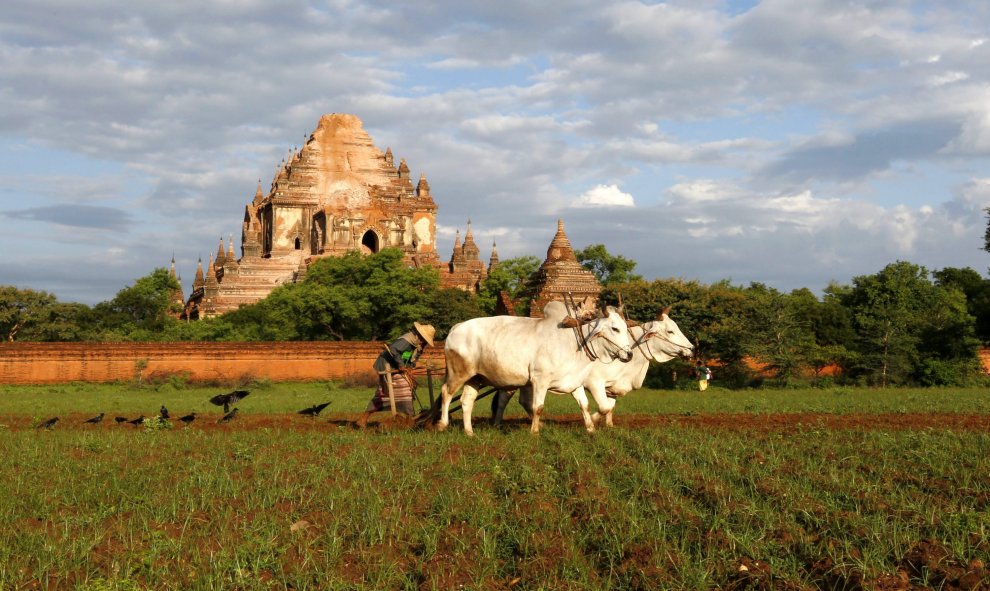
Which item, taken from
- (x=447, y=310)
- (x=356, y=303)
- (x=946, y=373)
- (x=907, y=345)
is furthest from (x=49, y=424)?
(x=447, y=310)

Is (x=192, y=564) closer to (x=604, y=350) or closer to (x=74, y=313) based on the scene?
(x=604, y=350)

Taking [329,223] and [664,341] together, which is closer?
[664,341]

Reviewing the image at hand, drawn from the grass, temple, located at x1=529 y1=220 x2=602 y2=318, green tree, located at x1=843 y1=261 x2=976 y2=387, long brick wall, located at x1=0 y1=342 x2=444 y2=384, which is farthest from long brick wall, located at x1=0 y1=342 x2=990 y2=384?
green tree, located at x1=843 y1=261 x2=976 y2=387

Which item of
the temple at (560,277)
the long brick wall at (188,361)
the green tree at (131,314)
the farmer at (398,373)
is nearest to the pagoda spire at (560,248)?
the temple at (560,277)

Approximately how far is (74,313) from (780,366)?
3814 centimetres

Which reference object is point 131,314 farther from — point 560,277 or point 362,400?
point 362,400

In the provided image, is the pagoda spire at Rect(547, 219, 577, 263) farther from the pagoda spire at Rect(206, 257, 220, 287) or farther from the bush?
the pagoda spire at Rect(206, 257, 220, 287)

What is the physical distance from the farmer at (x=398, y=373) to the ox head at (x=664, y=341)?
3.53 meters

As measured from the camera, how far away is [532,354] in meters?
13.2

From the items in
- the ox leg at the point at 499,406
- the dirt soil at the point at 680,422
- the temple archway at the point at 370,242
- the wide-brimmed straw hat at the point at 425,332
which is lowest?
the dirt soil at the point at 680,422

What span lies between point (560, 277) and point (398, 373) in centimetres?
2766

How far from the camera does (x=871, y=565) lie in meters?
5.94

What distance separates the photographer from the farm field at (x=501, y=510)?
6129mm

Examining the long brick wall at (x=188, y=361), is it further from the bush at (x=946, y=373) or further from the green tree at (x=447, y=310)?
the bush at (x=946, y=373)
